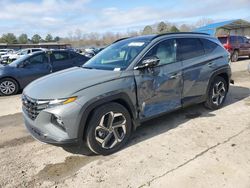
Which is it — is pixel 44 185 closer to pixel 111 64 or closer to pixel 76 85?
pixel 76 85

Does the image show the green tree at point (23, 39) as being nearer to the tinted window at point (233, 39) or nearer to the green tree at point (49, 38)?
the green tree at point (49, 38)

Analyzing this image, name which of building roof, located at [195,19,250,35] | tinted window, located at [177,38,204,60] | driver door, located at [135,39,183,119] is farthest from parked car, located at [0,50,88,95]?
building roof, located at [195,19,250,35]

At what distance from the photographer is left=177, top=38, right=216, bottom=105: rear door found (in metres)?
4.49

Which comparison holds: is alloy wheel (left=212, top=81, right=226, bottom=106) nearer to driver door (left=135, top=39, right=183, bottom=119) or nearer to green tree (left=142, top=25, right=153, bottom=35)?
driver door (left=135, top=39, right=183, bottom=119)

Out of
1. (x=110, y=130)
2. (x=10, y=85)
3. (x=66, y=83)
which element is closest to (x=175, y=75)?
(x=110, y=130)

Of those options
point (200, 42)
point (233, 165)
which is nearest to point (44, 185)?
point (233, 165)

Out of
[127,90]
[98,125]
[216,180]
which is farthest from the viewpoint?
[127,90]

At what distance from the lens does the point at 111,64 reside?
13.2ft

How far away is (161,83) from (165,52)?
24.6 inches

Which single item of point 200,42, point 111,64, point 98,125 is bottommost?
point 98,125

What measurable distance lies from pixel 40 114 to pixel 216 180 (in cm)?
236

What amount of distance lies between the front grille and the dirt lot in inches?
28.1

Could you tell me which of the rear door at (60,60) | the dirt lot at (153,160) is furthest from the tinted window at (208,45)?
the rear door at (60,60)

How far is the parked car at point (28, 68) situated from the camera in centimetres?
823
